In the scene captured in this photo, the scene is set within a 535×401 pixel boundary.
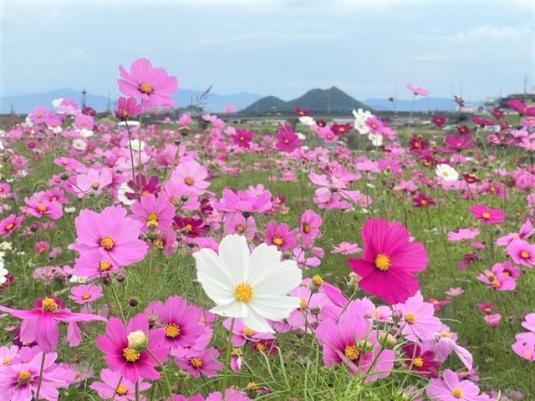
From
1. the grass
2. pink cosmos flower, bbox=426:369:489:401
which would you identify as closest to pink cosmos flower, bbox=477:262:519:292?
the grass

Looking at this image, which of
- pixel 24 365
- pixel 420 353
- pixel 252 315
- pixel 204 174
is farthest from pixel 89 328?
pixel 252 315

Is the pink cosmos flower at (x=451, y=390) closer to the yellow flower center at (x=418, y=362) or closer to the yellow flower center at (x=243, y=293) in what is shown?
the yellow flower center at (x=418, y=362)

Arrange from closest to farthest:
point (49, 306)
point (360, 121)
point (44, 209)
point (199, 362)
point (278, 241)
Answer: point (49, 306) → point (199, 362) → point (278, 241) → point (44, 209) → point (360, 121)

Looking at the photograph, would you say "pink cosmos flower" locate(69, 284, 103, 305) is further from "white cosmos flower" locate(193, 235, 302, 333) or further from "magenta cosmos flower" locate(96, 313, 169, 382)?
"white cosmos flower" locate(193, 235, 302, 333)

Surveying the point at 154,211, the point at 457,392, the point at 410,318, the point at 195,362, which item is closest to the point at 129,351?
the point at 195,362

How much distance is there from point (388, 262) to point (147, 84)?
842 mm

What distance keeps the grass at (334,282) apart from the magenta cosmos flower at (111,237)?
0.56ft

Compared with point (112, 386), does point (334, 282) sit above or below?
below

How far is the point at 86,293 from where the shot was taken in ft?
5.29

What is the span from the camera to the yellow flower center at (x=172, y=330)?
111 cm

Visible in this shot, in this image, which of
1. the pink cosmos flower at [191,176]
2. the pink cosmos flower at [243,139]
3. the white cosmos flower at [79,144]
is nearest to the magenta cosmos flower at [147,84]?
the pink cosmos flower at [191,176]

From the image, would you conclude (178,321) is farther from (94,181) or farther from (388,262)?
(94,181)

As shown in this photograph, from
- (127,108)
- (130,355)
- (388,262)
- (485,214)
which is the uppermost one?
(127,108)

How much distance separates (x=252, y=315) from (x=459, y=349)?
641mm
